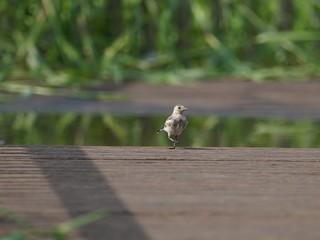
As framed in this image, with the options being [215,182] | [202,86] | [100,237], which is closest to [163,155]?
[215,182]

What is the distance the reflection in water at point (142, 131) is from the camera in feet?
16.6

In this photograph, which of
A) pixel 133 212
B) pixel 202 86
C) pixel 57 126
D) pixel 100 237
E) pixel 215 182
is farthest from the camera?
pixel 202 86

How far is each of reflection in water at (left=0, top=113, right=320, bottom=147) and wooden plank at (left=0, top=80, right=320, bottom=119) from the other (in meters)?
0.11

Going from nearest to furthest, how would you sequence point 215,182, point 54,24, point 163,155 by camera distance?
point 215,182
point 163,155
point 54,24

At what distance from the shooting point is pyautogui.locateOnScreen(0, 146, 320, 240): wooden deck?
2.71 meters

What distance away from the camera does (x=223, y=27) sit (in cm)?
805

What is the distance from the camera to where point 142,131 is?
5.48 m

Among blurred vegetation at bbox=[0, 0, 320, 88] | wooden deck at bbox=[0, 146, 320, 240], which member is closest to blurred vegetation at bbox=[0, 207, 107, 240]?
wooden deck at bbox=[0, 146, 320, 240]

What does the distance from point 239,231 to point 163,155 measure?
3.68 ft

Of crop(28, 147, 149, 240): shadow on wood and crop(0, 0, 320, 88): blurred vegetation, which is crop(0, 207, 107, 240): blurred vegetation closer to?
crop(28, 147, 149, 240): shadow on wood

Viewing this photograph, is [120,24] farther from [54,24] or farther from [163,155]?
[163,155]

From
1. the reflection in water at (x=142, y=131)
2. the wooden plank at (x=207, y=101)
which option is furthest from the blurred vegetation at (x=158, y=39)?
the reflection in water at (x=142, y=131)

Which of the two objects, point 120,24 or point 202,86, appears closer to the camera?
point 202,86

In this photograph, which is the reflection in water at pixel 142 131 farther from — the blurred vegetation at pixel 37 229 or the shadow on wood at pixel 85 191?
the blurred vegetation at pixel 37 229
